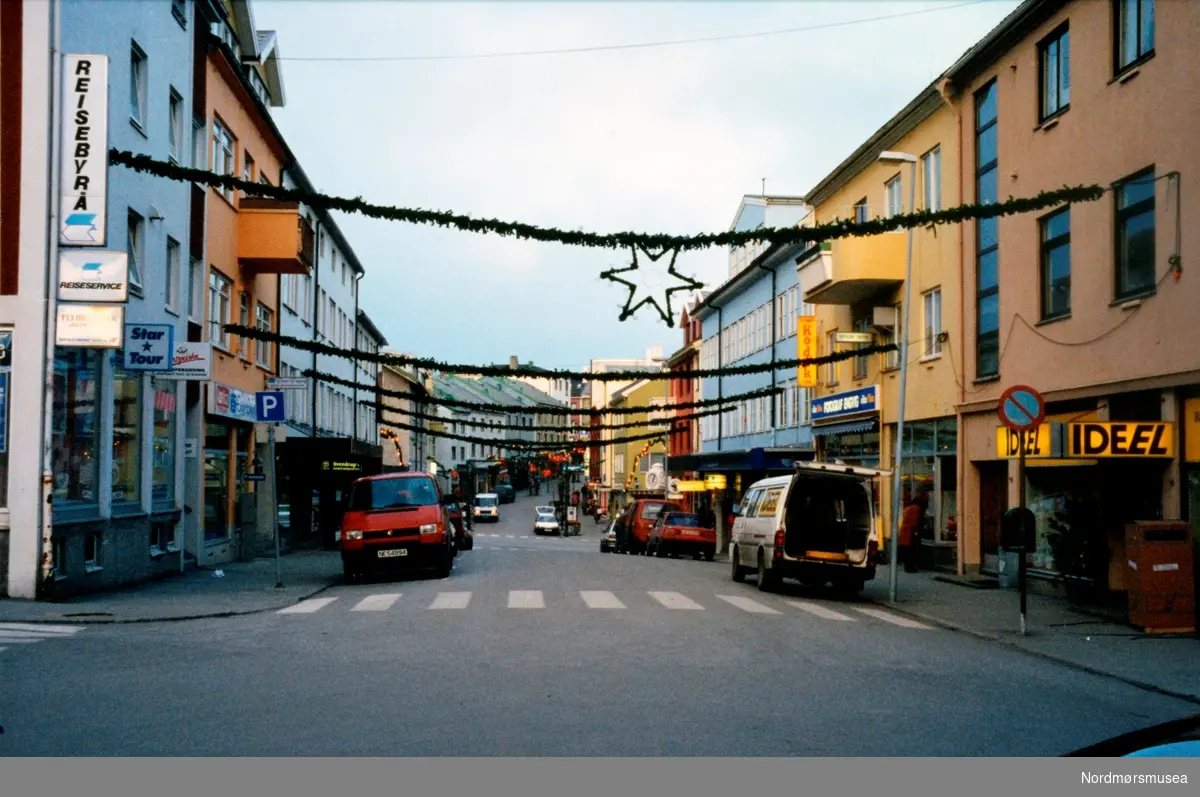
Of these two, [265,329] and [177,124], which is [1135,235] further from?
[265,329]

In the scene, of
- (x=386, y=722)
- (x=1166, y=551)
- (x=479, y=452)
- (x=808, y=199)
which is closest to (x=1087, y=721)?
(x=386, y=722)

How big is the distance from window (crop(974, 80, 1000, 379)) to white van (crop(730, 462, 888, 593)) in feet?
14.7

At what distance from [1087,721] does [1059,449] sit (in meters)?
8.23

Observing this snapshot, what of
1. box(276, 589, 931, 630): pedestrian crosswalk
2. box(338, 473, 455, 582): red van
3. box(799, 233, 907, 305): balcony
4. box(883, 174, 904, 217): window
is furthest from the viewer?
box(883, 174, 904, 217): window

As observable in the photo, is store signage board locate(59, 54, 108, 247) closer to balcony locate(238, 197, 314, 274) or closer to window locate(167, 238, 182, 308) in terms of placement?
window locate(167, 238, 182, 308)

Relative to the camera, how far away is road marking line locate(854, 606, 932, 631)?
16.1m

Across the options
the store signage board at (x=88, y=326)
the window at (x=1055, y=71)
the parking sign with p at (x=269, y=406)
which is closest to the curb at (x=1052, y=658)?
the window at (x=1055, y=71)

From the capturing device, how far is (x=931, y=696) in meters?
9.59

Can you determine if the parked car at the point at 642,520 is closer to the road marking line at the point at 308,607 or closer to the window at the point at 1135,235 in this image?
the road marking line at the point at 308,607

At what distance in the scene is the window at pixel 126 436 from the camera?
19531mm

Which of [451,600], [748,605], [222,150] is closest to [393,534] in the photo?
[451,600]

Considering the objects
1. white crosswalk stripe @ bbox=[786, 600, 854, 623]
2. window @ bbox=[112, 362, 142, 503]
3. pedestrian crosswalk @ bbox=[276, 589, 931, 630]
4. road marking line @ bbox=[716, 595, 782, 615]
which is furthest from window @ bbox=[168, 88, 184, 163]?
white crosswalk stripe @ bbox=[786, 600, 854, 623]

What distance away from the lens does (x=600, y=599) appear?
18094 mm

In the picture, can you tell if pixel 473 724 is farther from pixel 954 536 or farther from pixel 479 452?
pixel 479 452
